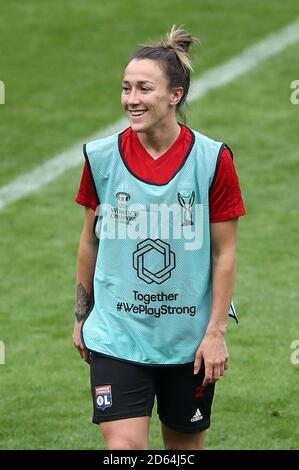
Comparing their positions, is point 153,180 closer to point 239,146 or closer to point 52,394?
point 52,394

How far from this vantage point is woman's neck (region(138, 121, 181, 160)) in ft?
21.1

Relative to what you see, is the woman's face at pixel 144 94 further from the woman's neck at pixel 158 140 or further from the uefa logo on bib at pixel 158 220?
the uefa logo on bib at pixel 158 220

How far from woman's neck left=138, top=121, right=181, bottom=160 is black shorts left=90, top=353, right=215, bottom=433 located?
0.97 meters

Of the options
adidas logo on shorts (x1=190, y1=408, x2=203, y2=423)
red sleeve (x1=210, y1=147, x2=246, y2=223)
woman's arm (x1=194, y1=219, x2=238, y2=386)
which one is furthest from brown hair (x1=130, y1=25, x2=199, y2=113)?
adidas logo on shorts (x1=190, y1=408, x2=203, y2=423)

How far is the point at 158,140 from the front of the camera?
21.2 feet

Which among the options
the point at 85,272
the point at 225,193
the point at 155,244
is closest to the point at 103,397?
the point at 85,272

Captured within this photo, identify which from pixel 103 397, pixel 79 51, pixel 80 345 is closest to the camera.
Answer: pixel 103 397

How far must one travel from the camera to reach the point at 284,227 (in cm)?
1227

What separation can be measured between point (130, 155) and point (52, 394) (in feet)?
9.49

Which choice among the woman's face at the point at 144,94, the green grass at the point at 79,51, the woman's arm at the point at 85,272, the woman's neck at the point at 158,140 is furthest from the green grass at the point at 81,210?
the woman's face at the point at 144,94

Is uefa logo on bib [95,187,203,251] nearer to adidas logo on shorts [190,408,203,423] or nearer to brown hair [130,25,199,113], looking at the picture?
brown hair [130,25,199,113]

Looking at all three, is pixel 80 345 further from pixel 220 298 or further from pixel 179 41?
pixel 179 41

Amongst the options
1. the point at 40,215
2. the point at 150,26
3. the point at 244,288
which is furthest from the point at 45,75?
the point at 244,288

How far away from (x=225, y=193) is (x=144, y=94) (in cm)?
57
